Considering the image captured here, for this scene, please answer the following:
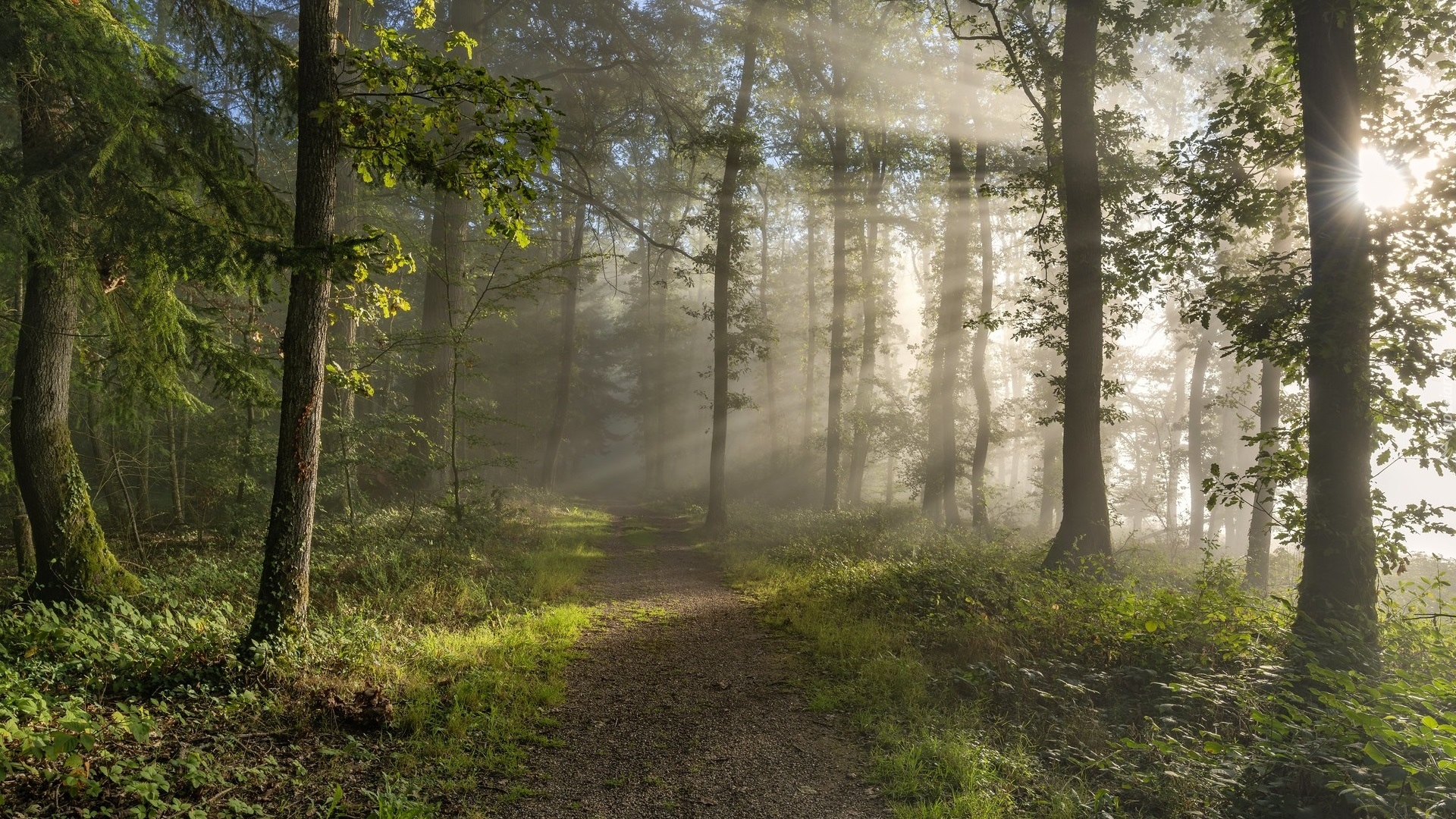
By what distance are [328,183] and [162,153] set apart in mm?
2889

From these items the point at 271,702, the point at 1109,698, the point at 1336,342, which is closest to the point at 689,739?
the point at 271,702

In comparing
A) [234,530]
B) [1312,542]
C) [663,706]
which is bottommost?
[663,706]

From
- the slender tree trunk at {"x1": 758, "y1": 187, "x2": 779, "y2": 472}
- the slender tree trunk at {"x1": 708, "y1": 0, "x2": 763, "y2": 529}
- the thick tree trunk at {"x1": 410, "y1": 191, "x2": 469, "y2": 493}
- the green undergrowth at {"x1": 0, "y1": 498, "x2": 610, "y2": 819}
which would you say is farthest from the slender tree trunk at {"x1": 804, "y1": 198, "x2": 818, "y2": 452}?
the green undergrowth at {"x1": 0, "y1": 498, "x2": 610, "y2": 819}

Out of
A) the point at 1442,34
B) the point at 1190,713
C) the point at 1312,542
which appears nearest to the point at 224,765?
the point at 1190,713

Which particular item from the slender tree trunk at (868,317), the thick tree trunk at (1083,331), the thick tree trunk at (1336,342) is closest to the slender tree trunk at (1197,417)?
the slender tree trunk at (868,317)

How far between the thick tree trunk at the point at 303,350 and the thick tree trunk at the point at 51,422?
2.82 m

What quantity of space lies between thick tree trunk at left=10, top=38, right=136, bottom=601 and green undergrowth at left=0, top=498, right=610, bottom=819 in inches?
18.4

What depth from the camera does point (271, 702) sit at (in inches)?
190

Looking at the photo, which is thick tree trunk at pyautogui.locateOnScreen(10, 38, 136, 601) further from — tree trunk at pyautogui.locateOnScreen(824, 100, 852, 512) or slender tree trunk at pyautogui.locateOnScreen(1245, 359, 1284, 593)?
slender tree trunk at pyautogui.locateOnScreen(1245, 359, 1284, 593)

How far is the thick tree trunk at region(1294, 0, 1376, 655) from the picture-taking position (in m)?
6.41

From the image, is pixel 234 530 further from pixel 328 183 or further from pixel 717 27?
pixel 717 27

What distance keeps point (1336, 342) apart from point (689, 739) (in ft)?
22.9

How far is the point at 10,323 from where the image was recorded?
812 cm

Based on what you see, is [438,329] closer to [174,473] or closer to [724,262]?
[174,473]
